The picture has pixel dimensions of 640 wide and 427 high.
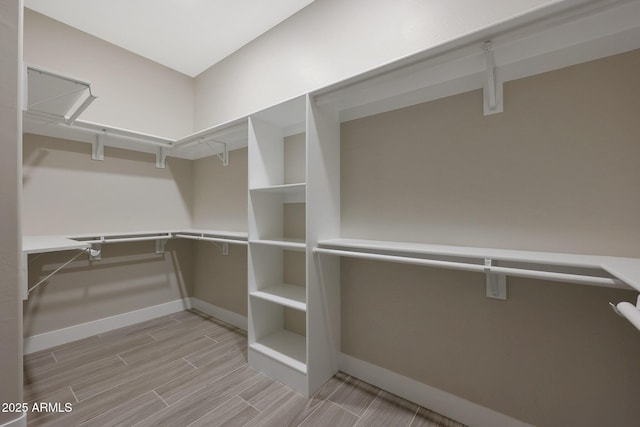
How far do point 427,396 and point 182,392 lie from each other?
148cm

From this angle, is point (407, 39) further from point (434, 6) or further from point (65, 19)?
point (65, 19)

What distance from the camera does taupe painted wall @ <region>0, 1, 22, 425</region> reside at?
0.96 meters

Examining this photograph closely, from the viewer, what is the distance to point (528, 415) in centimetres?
118

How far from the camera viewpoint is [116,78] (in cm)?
248

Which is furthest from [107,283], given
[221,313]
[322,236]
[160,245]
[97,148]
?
[322,236]

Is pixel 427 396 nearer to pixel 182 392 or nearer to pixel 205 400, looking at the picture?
pixel 205 400

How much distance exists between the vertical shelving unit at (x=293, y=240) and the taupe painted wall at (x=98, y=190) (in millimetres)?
1531

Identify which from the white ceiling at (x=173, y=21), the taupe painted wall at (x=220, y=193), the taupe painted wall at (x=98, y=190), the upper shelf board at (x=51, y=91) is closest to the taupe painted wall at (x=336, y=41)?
the white ceiling at (x=173, y=21)

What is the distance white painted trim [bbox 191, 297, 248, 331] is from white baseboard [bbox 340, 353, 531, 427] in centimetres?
114

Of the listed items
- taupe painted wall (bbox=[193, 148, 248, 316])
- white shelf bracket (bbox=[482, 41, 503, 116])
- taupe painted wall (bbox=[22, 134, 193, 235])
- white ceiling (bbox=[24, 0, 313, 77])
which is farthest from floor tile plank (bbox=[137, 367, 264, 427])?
white ceiling (bbox=[24, 0, 313, 77])

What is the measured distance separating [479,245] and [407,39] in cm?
128

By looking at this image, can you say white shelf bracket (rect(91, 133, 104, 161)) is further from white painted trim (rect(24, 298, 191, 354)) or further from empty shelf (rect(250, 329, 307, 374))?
empty shelf (rect(250, 329, 307, 374))

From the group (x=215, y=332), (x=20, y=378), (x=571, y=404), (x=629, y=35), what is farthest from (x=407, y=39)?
(x=215, y=332)

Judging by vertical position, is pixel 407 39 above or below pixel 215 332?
above
